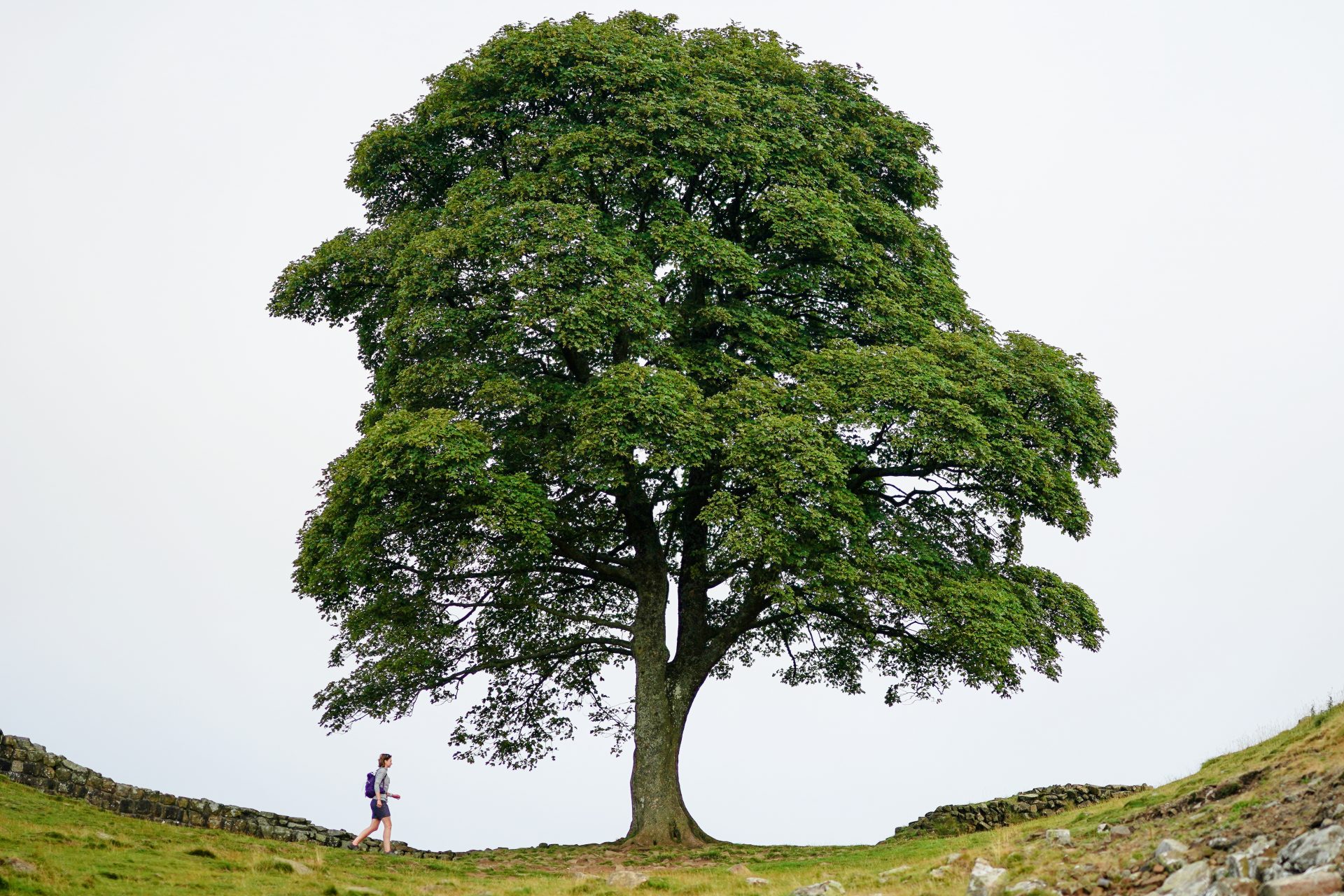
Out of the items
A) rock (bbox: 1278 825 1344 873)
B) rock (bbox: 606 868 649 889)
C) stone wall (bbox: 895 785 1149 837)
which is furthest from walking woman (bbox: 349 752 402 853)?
rock (bbox: 1278 825 1344 873)

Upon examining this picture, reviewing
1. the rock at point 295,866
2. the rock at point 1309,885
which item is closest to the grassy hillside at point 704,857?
the rock at point 295,866

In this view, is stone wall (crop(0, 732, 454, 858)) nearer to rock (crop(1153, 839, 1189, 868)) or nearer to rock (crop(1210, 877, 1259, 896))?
rock (crop(1153, 839, 1189, 868))

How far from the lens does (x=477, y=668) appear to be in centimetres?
2856

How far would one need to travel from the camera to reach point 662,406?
23.7m

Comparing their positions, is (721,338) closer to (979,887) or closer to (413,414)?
(413,414)

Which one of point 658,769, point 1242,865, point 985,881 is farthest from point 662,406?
point 1242,865

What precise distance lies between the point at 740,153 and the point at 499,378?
23.9 ft

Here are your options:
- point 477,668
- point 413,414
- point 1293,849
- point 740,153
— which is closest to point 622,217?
point 740,153

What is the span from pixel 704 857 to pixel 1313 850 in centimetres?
1339

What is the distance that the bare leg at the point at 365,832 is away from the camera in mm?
23828

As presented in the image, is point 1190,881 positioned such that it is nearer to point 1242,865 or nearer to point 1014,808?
point 1242,865

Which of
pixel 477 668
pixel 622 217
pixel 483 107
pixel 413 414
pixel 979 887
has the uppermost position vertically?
pixel 483 107

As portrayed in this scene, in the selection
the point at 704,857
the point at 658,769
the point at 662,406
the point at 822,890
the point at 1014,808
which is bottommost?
the point at 822,890

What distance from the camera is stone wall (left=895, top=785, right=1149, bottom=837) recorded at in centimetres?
2664
